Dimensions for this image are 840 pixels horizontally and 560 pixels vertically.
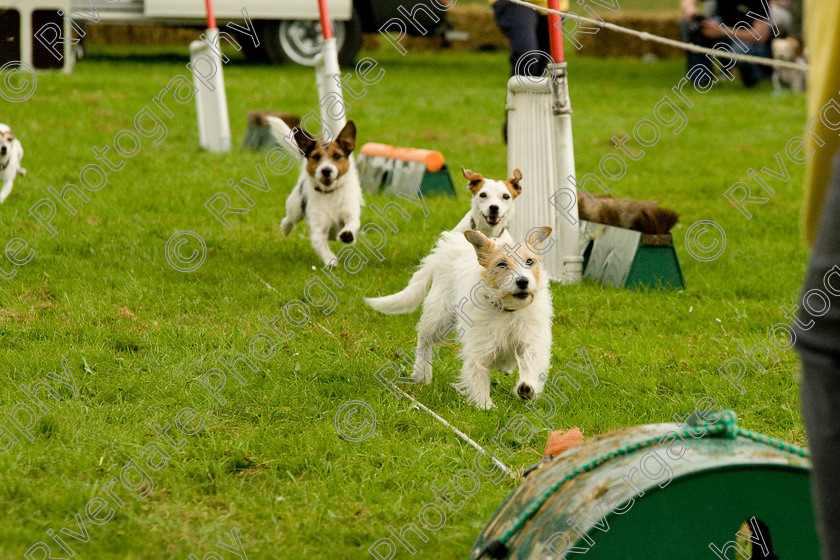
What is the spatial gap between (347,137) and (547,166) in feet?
4.79

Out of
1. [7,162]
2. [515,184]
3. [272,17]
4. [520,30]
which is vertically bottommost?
[7,162]

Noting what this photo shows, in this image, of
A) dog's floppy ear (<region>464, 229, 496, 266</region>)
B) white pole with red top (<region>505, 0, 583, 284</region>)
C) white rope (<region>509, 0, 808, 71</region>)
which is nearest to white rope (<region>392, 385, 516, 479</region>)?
dog's floppy ear (<region>464, 229, 496, 266</region>)

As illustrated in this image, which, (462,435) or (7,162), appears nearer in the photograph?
(462,435)

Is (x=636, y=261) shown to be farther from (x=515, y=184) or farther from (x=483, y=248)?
(x=483, y=248)

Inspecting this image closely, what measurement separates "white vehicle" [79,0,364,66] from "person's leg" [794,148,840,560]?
51.1 ft

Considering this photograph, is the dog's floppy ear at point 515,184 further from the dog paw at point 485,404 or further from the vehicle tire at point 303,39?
the vehicle tire at point 303,39

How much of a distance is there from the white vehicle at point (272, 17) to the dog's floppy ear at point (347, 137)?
9.89m

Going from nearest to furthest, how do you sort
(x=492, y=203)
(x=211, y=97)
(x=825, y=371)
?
(x=825, y=371), (x=492, y=203), (x=211, y=97)

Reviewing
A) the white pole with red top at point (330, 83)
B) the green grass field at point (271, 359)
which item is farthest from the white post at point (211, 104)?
the white pole with red top at point (330, 83)

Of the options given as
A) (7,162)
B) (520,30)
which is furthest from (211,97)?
(520,30)

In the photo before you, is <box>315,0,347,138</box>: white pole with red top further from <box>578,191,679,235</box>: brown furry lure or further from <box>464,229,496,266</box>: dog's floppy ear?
<box>464,229,496,266</box>: dog's floppy ear

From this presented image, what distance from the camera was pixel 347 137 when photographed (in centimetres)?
664

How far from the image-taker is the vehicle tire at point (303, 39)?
16.8 meters

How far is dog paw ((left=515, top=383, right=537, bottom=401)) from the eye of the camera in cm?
400
